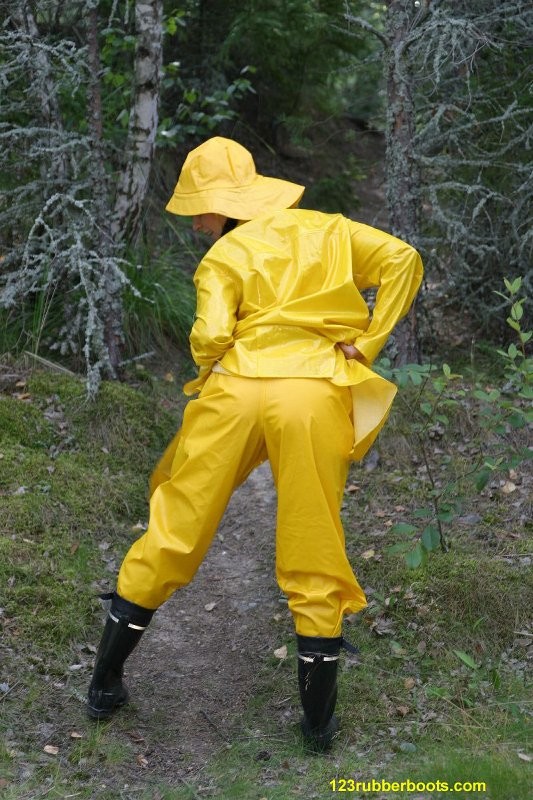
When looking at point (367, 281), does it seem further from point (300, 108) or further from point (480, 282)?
point (300, 108)

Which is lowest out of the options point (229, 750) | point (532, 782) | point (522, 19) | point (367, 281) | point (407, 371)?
point (229, 750)

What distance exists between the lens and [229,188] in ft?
12.9

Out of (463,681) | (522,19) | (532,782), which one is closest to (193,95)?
(522,19)

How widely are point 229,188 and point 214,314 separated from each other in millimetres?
592

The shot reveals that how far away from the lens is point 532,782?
3.33 meters

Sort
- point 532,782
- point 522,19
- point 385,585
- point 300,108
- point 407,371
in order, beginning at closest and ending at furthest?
point 532,782 → point 407,371 → point 385,585 → point 522,19 → point 300,108

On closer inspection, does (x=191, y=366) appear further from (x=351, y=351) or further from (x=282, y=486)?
(x=282, y=486)

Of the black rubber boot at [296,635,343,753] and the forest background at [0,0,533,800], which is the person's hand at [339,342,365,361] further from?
the black rubber boot at [296,635,343,753]

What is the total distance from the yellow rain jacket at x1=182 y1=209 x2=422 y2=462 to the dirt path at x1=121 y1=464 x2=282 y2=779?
1390mm

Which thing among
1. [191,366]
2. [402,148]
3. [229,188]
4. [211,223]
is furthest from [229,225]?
[191,366]

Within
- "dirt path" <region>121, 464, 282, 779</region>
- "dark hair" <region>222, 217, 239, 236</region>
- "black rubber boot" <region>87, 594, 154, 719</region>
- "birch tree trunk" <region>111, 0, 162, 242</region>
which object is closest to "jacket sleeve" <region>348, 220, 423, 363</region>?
"dark hair" <region>222, 217, 239, 236</region>

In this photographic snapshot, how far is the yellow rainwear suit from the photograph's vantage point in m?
3.67

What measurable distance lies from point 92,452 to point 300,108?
5369mm

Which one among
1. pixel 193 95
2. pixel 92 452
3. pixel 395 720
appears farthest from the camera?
pixel 193 95
